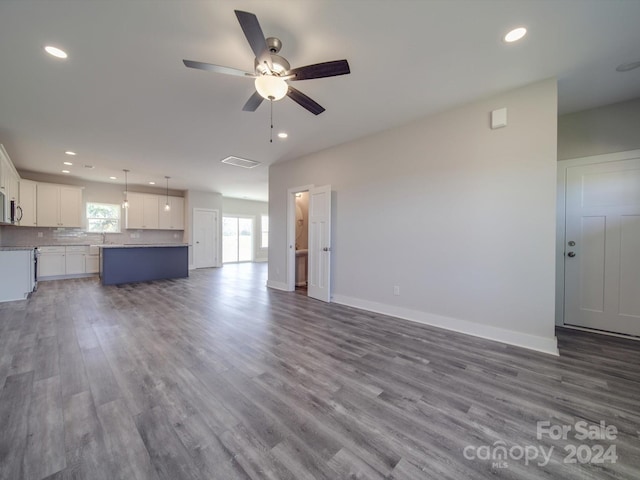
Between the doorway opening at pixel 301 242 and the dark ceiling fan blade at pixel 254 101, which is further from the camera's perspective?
the doorway opening at pixel 301 242

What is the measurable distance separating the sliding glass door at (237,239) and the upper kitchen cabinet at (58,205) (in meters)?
4.39

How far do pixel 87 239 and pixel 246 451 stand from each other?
886 centimetres

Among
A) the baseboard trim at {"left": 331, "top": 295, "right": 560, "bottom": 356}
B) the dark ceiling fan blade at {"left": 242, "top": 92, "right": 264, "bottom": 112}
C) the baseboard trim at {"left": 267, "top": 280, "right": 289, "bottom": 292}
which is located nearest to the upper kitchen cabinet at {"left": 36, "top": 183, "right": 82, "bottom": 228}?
the baseboard trim at {"left": 267, "top": 280, "right": 289, "bottom": 292}

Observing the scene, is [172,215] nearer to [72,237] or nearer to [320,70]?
[72,237]

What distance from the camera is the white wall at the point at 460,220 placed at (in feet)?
8.89

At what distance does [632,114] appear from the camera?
3.03m

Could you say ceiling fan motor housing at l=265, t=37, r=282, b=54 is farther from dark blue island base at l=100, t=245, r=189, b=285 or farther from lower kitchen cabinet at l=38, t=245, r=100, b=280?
lower kitchen cabinet at l=38, t=245, r=100, b=280

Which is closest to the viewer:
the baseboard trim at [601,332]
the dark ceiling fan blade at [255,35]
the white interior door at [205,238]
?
the dark ceiling fan blade at [255,35]

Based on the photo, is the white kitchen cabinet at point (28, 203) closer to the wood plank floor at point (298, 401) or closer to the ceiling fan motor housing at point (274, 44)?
the wood plank floor at point (298, 401)

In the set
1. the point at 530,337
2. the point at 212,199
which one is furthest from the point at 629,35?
the point at 212,199

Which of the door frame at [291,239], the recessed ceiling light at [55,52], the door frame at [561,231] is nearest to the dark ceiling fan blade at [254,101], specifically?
the recessed ceiling light at [55,52]

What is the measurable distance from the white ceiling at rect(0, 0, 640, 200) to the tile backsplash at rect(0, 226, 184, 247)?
3.89 metres

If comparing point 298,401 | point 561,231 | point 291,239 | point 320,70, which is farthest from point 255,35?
point 561,231

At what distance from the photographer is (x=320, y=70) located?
199 centimetres
